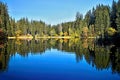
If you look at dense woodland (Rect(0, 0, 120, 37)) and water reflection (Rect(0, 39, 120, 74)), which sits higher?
dense woodland (Rect(0, 0, 120, 37))

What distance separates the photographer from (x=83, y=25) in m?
146

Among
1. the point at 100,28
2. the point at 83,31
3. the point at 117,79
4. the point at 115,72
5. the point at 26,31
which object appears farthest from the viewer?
the point at 26,31

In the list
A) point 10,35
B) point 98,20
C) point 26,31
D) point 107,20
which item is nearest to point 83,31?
point 98,20

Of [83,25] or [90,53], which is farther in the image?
[83,25]

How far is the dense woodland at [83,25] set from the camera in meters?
84.0

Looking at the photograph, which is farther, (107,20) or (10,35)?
(10,35)

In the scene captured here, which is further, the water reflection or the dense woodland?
the dense woodland

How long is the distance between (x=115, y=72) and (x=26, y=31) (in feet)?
511

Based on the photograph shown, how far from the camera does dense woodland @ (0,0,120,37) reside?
84.0 meters

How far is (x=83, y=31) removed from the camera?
136125 mm

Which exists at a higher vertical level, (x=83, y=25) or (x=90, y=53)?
(x=83, y=25)

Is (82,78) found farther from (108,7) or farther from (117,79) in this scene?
(108,7)

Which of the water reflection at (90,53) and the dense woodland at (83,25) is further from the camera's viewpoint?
the dense woodland at (83,25)

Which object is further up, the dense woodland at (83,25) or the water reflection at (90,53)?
the dense woodland at (83,25)
